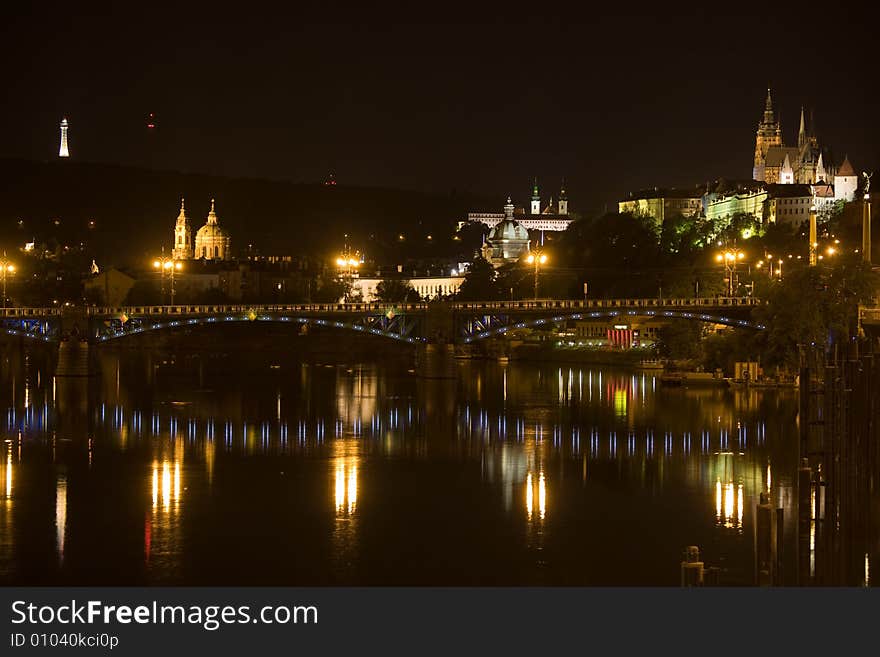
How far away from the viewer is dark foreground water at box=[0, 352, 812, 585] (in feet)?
101

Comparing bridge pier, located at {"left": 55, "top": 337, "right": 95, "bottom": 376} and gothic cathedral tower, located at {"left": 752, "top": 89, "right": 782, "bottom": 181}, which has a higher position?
gothic cathedral tower, located at {"left": 752, "top": 89, "right": 782, "bottom": 181}

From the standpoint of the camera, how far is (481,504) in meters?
37.9

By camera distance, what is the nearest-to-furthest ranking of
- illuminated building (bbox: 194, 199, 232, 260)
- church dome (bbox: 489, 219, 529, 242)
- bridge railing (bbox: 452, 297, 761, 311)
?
bridge railing (bbox: 452, 297, 761, 311)
illuminated building (bbox: 194, 199, 232, 260)
church dome (bbox: 489, 219, 529, 242)

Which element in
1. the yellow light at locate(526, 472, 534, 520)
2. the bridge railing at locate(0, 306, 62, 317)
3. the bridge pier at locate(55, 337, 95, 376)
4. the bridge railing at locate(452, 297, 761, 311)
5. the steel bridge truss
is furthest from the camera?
the bridge railing at locate(0, 306, 62, 317)

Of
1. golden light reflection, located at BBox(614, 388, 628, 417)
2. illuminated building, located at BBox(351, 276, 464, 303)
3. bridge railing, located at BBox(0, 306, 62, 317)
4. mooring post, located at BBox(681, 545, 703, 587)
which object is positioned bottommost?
mooring post, located at BBox(681, 545, 703, 587)

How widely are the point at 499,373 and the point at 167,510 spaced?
5153cm

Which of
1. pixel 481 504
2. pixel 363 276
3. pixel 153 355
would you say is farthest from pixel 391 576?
pixel 363 276

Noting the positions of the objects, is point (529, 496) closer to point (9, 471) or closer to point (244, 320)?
point (9, 471)

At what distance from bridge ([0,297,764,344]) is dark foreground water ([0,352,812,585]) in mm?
7359

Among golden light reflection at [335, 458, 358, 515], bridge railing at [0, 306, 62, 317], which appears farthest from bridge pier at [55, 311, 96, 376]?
golden light reflection at [335, 458, 358, 515]

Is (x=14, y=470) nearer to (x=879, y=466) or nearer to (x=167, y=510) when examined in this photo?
(x=167, y=510)

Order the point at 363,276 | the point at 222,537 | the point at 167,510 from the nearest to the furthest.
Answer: the point at 222,537 < the point at 167,510 < the point at 363,276

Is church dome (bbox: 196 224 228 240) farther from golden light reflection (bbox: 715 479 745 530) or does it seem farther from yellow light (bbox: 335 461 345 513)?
golden light reflection (bbox: 715 479 745 530)

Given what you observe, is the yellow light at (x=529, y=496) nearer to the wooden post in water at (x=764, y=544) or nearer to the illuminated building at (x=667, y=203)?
the wooden post in water at (x=764, y=544)
